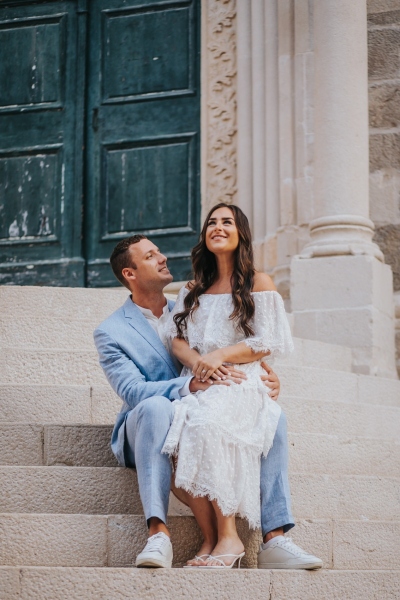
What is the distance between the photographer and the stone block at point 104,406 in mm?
4820

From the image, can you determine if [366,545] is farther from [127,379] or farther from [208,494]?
[127,379]

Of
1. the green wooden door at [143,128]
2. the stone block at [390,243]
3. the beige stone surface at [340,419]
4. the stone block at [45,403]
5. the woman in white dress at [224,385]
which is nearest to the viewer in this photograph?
the woman in white dress at [224,385]

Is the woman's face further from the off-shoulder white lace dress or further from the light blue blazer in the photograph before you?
the light blue blazer

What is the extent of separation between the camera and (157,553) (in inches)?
139

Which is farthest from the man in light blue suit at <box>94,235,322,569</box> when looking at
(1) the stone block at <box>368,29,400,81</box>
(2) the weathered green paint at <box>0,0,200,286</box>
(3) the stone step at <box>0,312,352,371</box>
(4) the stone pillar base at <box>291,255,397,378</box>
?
(1) the stone block at <box>368,29,400,81</box>

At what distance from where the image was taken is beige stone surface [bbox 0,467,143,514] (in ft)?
13.2

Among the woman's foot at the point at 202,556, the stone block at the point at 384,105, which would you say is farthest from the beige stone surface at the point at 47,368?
the stone block at the point at 384,105

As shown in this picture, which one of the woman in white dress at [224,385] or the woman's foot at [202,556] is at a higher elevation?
→ the woman in white dress at [224,385]

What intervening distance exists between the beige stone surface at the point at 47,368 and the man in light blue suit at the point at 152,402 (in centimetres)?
74

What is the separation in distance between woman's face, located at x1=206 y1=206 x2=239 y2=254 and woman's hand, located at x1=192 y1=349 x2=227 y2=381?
0.45 meters

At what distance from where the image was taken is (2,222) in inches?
312

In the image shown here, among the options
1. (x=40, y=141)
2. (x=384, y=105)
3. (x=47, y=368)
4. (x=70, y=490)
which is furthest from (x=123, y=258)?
(x=40, y=141)

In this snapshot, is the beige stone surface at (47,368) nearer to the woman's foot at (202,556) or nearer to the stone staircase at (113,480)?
the stone staircase at (113,480)

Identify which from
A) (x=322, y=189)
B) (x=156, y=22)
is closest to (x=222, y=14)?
(x=156, y=22)
